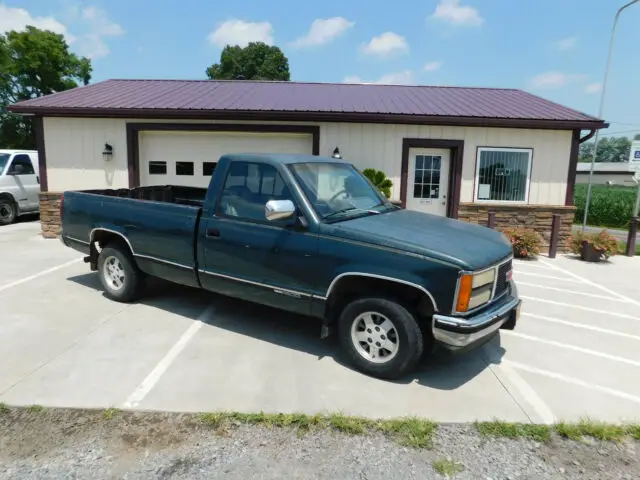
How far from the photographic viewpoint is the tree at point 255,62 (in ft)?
178

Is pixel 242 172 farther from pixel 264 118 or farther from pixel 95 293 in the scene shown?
pixel 264 118

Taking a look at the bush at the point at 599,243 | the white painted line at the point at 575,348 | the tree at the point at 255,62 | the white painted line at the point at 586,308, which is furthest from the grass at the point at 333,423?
the tree at the point at 255,62

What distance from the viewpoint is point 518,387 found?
392 cm

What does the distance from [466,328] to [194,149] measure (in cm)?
899

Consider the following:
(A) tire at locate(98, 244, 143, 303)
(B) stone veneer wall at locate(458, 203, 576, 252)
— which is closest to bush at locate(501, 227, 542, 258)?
(B) stone veneer wall at locate(458, 203, 576, 252)

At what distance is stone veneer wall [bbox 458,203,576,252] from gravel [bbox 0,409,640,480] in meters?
7.96

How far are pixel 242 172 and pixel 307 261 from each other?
1263 mm

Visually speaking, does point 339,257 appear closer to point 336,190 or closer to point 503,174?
point 336,190

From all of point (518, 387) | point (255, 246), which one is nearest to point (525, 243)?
point (518, 387)

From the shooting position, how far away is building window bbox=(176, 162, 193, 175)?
11.0 meters

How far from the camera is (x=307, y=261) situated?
408cm

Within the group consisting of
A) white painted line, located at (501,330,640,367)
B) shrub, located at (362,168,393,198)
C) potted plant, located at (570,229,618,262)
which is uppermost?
shrub, located at (362,168,393,198)

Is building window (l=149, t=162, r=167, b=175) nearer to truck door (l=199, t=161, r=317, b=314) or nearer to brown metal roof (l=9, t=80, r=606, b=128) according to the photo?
brown metal roof (l=9, t=80, r=606, b=128)

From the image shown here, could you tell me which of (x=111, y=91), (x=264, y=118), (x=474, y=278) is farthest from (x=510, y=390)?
(x=111, y=91)
